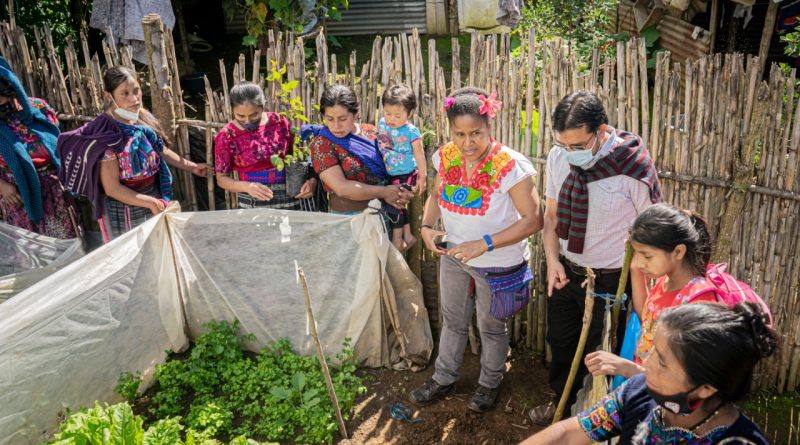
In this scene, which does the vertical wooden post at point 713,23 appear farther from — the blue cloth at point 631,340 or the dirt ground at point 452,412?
the blue cloth at point 631,340

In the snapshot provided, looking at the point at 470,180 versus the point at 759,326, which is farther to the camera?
the point at 470,180

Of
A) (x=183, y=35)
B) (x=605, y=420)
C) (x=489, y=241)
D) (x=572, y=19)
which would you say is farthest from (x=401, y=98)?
(x=183, y=35)

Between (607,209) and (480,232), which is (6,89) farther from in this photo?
(607,209)

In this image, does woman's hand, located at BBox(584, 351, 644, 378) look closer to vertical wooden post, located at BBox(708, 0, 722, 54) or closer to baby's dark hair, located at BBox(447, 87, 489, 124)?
baby's dark hair, located at BBox(447, 87, 489, 124)

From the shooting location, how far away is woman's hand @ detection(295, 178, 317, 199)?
3971mm

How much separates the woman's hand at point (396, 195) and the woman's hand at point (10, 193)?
255 cm

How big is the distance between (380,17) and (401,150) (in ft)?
25.2

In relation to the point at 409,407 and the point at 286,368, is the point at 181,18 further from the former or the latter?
the point at 409,407

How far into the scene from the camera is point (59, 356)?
10.8 feet

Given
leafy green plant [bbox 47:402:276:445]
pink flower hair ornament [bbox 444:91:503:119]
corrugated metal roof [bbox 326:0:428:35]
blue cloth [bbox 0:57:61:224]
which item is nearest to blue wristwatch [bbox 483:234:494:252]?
pink flower hair ornament [bbox 444:91:503:119]

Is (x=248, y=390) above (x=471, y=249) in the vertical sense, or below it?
below

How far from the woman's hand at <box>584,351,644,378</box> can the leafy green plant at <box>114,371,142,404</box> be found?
2.57 metres

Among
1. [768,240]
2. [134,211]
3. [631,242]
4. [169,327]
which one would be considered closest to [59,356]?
[169,327]

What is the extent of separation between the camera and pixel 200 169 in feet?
14.4
